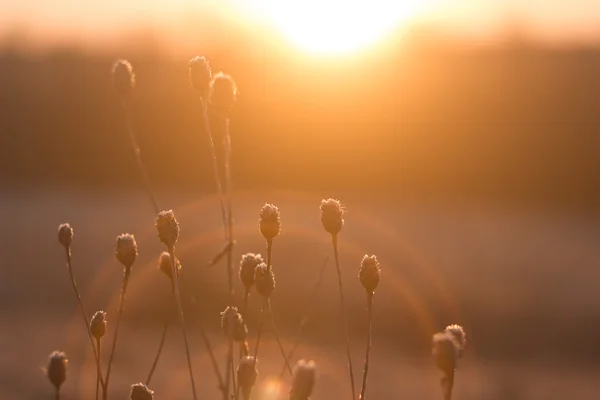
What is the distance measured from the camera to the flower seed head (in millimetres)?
1472

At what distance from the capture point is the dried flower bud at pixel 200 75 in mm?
2145

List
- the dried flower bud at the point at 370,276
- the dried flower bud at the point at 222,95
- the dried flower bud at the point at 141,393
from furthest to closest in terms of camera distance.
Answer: the dried flower bud at the point at 222,95 < the dried flower bud at the point at 370,276 < the dried flower bud at the point at 141,393

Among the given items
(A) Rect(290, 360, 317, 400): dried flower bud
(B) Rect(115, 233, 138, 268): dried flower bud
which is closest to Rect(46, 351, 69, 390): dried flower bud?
(B) Rect(115, 233, 138, 268): dried flower bud

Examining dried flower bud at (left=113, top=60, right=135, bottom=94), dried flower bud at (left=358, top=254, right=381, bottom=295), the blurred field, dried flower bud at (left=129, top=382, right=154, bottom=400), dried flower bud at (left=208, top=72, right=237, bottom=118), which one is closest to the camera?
dried flower bud at (left=129, top=382, right=154, bottom=400)

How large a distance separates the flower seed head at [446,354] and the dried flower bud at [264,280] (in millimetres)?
466

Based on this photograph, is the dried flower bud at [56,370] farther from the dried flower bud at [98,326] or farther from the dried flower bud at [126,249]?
the dried flower bud at [126,249]

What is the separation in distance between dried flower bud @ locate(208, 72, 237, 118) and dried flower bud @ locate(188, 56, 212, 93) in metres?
0.03

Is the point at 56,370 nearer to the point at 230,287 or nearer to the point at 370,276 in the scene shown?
the point at 230,287

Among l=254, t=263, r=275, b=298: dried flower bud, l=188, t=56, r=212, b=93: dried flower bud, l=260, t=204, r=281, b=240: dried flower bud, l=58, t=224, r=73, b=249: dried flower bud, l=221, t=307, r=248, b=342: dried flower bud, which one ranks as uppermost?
l=188, t=56, r=212, b=93: dried flower bud

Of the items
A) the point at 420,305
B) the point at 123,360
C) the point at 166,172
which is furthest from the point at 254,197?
the point at 123,360

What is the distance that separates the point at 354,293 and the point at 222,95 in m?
6.69

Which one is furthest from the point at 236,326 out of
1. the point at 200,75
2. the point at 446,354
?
the point at 200,75

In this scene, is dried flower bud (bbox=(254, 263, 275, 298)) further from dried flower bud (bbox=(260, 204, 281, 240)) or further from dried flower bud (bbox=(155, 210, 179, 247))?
dried flower bud (bbox=(155, 210, 179, 247))

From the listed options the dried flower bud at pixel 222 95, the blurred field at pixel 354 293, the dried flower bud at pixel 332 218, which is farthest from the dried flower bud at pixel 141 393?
the blurred field at pixel 354 293
